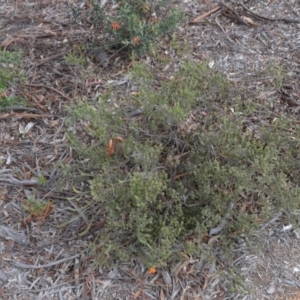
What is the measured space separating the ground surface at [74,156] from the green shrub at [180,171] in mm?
135

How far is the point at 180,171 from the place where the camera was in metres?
2.83

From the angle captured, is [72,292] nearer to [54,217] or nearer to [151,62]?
[54,217]

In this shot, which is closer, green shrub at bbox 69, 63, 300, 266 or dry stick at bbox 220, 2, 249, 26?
green shrub at bbox 69, 63, 300, 266

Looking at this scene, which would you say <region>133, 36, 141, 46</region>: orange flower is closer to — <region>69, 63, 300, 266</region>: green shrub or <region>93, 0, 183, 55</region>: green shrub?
<region>93, 0, 183, 55</region>: green shrub

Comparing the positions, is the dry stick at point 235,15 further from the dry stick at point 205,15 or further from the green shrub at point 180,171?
the green shrub at point 180,171

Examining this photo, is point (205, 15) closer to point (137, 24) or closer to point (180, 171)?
point (137, 24)

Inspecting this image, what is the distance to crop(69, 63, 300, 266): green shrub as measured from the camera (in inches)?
101

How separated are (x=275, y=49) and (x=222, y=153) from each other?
1.23m

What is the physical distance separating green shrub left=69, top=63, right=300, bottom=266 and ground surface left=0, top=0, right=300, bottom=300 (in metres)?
0.13

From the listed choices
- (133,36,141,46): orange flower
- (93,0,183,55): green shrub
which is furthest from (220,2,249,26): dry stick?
(133,36,141,46): orange flower

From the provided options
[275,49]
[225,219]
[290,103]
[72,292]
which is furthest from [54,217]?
[275,49]

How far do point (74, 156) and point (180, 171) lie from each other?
2.04ft

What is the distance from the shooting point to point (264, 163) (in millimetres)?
2521

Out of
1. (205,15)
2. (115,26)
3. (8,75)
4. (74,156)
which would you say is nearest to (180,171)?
(74,156)
